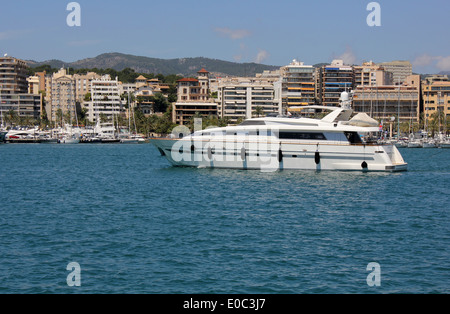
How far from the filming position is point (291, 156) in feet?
149

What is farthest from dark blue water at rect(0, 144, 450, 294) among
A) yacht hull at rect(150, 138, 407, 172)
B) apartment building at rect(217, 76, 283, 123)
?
apartment building at rect(217, 76, 283, 123)

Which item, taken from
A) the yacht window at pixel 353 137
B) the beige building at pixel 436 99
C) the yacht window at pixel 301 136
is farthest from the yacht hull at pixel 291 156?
the beige building at pixel 436 99

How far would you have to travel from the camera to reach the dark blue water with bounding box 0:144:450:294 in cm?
Result: 1709

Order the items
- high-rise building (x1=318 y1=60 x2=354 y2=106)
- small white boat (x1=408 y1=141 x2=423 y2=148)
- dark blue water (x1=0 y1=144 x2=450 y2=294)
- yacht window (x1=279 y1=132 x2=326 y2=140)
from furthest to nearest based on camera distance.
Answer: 1. high-rise building (x1=318 y1=60 x2=354 y2=106)
2. small white boat (x1=408 y1=141 x2=423 y2=148)
3. yacht window (x1=279 y1=132 x2=326 y2=140)
4. dark blue water (x1=0 y1=144 x2=450 y2=294)

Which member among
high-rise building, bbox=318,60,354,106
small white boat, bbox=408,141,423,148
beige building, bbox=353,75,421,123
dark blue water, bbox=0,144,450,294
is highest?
high-rise building, bbox=318,60,354,106

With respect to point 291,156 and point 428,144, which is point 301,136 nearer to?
point 291,156

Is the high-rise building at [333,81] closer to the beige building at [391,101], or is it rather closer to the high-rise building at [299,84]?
the high-rise building at [299,84]

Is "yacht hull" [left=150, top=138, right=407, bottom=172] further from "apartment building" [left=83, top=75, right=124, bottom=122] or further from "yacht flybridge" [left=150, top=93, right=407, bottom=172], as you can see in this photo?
"apartment building" [left=83, top=75, right=124, bottom=122]

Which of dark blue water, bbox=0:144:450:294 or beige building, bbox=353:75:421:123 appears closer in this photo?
dark blue water, bbox=0:144:450:294

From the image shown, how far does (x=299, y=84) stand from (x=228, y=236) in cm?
15867
